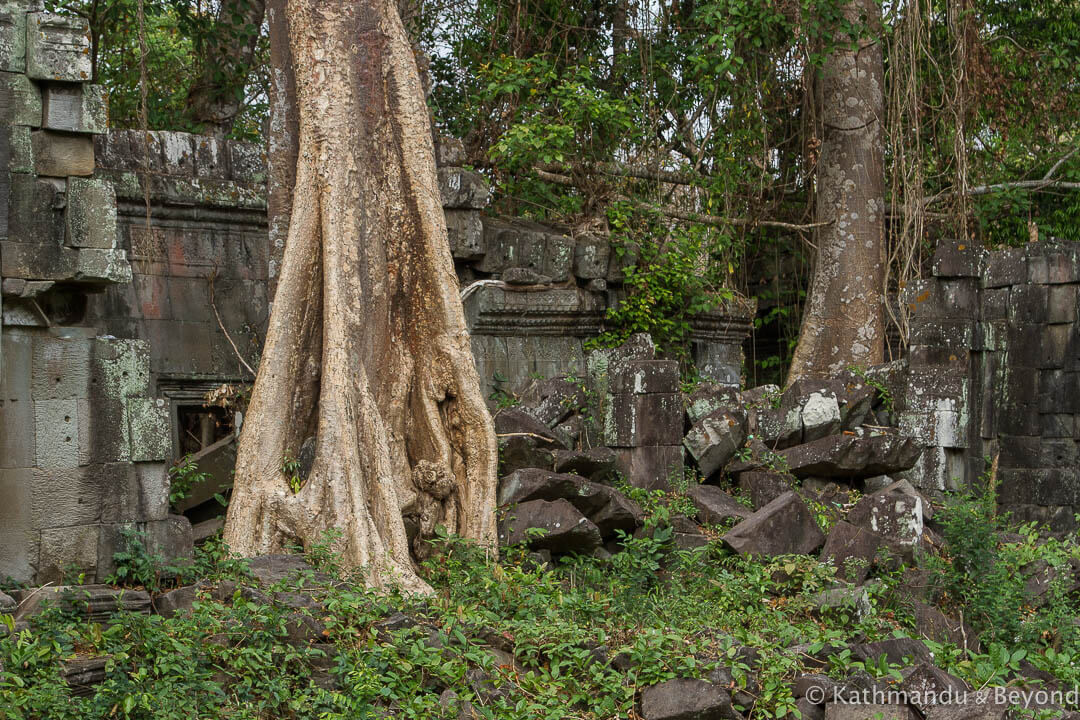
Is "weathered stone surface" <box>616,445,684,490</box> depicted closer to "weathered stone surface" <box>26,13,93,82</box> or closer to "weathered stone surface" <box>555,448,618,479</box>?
"weathered stone surface" <box>555,448,618,479</box>

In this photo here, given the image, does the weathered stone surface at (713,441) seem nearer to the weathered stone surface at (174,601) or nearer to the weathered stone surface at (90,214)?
the weathered stone surface at (174,601)

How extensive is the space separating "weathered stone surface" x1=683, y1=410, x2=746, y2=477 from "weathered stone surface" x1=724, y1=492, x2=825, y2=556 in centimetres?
115

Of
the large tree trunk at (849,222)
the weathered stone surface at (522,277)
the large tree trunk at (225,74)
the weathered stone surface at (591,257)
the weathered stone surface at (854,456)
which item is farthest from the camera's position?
the large tree trunk at (225,74)

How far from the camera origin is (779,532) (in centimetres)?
673

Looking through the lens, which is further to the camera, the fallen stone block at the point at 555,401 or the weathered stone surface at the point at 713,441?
the fallen stone block at the point at 555,401

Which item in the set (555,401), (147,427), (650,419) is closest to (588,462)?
(650,419)

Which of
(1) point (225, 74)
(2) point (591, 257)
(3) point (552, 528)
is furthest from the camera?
(1) point (225, 74)

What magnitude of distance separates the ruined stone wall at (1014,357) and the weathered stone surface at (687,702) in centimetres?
445

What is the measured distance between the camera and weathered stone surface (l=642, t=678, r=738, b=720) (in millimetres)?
4539

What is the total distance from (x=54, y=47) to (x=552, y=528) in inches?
136

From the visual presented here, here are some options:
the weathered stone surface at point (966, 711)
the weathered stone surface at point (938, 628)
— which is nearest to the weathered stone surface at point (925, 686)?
the weathered stone surface at point (966, 711)

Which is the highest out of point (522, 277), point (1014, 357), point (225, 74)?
point (225, 74)

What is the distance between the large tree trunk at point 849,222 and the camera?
10.5 metres

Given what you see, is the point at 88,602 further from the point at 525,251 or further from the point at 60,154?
the point at 525,251
